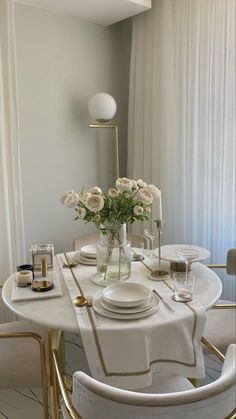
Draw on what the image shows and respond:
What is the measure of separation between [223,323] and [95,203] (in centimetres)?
102

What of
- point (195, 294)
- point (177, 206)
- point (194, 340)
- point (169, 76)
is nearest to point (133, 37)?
point (169, 76)

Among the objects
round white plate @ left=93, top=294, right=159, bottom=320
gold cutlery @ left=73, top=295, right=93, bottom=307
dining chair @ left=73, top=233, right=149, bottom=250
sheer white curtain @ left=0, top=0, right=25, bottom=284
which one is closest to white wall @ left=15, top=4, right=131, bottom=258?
sheer white curtain @ left=0, top=0, right=25, bottom=284

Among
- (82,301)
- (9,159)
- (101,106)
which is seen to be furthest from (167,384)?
(101,106)

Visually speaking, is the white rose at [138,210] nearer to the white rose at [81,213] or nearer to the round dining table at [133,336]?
the white rose at [81,213]

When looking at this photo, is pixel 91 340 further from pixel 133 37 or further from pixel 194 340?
pixel 133 37

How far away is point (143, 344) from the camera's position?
1314mm

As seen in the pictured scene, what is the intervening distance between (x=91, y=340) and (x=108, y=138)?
2.40 meters

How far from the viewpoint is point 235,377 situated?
97cm

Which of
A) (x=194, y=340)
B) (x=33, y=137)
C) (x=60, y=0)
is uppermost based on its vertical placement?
(x=60, y=0)

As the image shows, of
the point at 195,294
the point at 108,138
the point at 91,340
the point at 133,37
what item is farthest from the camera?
the point at 108,138

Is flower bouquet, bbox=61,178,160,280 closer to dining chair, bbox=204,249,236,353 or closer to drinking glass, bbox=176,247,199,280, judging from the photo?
drinking glass, bbox=176,247,199,280

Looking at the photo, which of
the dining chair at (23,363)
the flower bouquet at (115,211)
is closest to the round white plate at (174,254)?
the flower bouquet at (115,211)

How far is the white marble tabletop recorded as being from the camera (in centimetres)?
140

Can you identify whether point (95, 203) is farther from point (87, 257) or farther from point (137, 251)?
point (137, 251)
